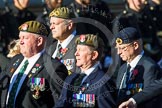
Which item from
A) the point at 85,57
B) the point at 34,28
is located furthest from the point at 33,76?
the point at 85,57

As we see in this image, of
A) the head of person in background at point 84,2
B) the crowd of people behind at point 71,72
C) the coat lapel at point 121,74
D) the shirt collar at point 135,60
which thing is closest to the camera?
the crowd of people behind at point 71,72

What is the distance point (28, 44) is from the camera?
782 cm

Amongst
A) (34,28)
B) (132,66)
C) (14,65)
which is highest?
(34,28)

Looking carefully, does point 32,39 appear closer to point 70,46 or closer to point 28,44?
point 28,44

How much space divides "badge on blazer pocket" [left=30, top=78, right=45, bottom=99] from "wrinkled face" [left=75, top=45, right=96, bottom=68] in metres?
0.44

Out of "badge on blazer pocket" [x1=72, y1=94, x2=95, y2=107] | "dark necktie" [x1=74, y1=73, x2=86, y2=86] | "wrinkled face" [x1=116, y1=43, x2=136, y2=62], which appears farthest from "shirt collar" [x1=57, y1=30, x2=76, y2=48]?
"badge on blazer pocket" [x1=72, y1=94, x2=95, y2=107]

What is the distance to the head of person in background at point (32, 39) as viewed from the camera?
782 cm

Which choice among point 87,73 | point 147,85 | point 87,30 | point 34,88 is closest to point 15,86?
point 34,88

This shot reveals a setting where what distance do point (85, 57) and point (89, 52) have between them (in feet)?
0.21

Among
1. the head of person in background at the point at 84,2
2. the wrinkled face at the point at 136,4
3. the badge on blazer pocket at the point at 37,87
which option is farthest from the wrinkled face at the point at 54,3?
the badge on blazer pocket at the point at 37,87

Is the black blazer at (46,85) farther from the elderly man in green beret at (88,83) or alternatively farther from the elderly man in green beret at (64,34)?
the elderly man in green beret at (64,34)

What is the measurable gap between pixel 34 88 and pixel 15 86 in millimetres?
271

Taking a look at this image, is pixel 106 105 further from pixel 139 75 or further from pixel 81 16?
pixel 81 16

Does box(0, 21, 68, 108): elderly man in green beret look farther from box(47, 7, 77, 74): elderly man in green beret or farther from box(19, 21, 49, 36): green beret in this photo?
box(47, 7, 77, 74): elderly man in green beret
